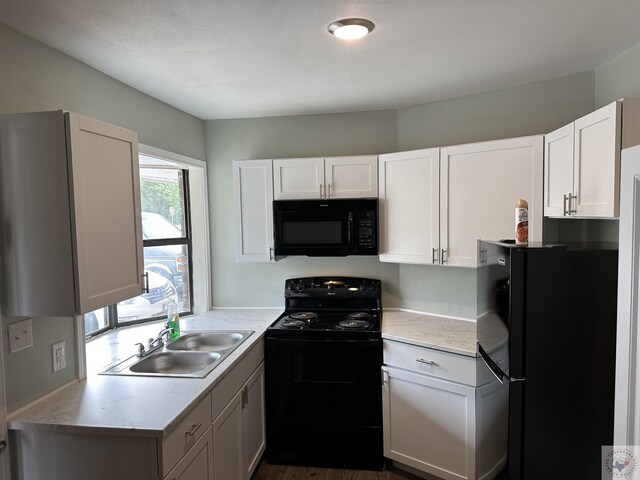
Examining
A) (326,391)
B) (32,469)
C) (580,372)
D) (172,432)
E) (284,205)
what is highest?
(284,205)

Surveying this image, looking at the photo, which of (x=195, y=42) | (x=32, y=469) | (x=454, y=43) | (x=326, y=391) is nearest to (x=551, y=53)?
(x=454, y=43)

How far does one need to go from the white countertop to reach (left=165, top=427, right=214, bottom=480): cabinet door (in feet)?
0.64

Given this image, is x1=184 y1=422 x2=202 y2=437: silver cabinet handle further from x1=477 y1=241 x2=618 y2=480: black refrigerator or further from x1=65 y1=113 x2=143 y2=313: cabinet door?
x1=477 y1=241 x2=618 y2=480: black refrigerator

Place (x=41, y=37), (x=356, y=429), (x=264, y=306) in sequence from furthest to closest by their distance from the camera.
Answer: (x=264, y=306)
(x=356, y=429)
(x=41, y=37)

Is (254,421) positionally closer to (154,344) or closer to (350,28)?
(154,344)

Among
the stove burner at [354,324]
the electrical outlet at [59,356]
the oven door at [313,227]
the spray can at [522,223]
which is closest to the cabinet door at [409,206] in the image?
the oven door at [313,227]

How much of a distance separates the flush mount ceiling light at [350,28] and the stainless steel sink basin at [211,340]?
70.4 inches

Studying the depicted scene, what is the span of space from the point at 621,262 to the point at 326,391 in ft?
6.27

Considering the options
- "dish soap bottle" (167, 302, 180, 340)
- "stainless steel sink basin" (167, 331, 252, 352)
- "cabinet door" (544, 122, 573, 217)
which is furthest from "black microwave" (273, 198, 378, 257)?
"cabinet door" (544, 122, 573, 217)

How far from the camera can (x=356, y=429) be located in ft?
8.29

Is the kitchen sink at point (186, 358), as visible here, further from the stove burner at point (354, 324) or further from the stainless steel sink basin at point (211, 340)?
the stove burner at point (354, 324)

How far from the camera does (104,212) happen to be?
5.20 feet

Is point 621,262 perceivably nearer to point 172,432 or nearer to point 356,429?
point 172,432

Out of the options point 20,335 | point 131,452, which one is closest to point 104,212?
point 20,335
